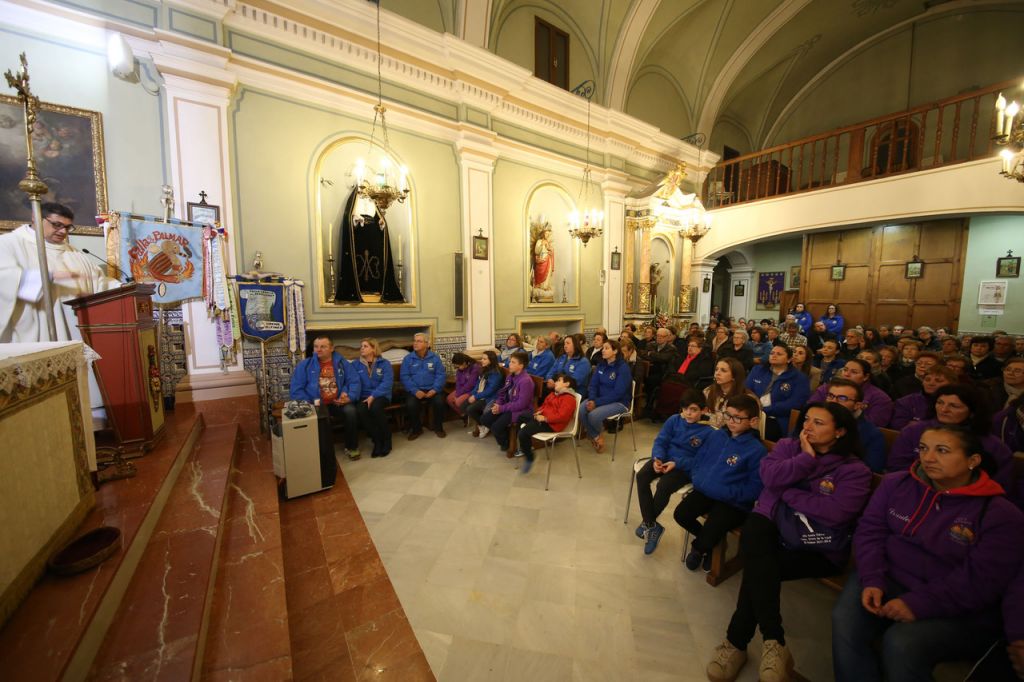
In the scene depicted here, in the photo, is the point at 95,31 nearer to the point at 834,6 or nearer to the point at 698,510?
the point at 698,510

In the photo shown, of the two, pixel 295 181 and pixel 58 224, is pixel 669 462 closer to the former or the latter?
pixel 58 224

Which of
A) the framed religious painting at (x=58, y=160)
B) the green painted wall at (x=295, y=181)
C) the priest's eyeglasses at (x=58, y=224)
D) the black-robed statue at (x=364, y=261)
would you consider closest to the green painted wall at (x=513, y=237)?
the green painted wall at (x=295, y=181)

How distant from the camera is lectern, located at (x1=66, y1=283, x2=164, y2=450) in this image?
2.50 m

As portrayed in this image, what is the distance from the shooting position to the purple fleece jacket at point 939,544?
1411mm

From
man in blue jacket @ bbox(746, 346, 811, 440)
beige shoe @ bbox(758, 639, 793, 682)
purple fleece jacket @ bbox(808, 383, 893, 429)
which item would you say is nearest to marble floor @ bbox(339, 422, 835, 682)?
beige shoe @ bbox(758, 639, 793, 682)

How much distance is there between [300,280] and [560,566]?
438 centimetres

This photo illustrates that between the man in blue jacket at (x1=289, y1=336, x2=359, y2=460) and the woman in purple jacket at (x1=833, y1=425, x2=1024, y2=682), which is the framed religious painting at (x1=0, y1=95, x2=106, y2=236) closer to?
the man in blue jacket at (x1=289, y1=336, x2=359, y2=460)

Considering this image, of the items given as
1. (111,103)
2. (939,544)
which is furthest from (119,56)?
(939,544)

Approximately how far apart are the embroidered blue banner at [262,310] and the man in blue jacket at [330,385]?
0.64 metres

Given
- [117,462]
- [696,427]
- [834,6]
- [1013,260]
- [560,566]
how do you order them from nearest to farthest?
1. [117,462]
2. [560,566]
3. [696,427]
4. [1013,260]
5. [834,6]

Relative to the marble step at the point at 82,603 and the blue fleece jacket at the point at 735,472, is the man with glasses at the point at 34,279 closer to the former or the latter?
the marble step at the point at 82,603

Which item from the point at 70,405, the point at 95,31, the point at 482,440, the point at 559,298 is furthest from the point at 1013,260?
the point at 95,31

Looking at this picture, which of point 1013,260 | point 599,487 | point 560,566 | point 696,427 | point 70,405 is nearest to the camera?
point 70,405

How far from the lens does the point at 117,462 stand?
7.61ft
